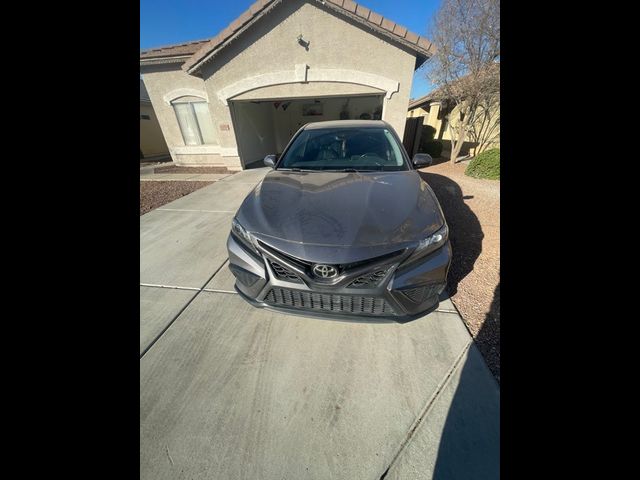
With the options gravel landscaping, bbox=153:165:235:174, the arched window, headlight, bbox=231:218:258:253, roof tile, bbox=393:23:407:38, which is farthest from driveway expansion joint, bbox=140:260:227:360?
the arched window

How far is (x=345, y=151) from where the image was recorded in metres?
2.74

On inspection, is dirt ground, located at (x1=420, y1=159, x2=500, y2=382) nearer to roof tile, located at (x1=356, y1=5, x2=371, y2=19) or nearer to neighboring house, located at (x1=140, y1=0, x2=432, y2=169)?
neighboring house, located at (x1=140, y1=0, x2=432, y2=169)

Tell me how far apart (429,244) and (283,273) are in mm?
1016

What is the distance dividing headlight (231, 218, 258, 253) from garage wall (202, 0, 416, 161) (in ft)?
21.8

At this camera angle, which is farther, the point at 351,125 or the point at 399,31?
the point at 399,31

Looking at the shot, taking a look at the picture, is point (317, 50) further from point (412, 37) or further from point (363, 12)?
point (412, 37)

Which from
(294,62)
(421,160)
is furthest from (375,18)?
(421,160)

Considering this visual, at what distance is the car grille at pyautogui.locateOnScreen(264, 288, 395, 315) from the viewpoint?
4.69ft
